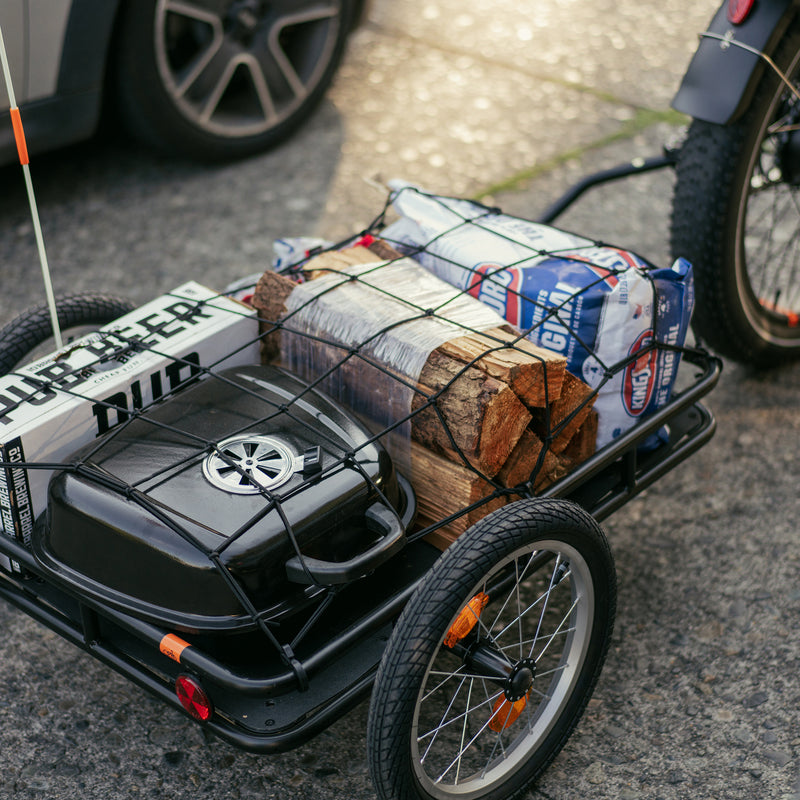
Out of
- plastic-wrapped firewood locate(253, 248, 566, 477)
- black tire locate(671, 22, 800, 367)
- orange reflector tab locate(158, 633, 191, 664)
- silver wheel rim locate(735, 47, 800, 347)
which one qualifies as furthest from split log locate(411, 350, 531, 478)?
silver wheel rim locate(735, 47, 800, 347)

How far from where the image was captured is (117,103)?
3729 mm

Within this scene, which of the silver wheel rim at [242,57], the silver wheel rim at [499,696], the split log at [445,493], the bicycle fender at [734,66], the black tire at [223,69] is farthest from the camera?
the silver wheel rim at [242,57]

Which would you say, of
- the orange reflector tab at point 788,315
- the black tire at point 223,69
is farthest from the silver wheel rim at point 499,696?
the black tire at point 223,69

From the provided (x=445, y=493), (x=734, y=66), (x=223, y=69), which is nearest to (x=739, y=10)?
(x=734, y=66)

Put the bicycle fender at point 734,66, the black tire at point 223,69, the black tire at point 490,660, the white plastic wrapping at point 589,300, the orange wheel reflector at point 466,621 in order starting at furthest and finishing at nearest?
the black tire at point 223,69 < the bicycle fender at point 734,66 < the white plastic wrapping at point 589,300 < the orange wheel reflector at point 466,621 < the black tire at point 490,660

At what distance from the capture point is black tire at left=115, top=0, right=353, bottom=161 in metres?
3.58

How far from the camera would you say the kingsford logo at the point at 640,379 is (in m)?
2.18

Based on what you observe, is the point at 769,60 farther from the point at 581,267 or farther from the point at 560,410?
the point at 560,410

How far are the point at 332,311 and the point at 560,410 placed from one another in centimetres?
49

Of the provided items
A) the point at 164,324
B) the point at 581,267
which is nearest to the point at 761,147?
the point at 581,267

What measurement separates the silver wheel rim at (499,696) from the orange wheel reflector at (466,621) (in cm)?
3

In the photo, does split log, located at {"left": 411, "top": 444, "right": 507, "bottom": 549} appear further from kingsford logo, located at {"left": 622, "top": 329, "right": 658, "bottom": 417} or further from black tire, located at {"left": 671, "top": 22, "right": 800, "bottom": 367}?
black tire, located at {"left": 671, "top": 22, "right": 800, "bottom": 367}

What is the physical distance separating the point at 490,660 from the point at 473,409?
439 mm

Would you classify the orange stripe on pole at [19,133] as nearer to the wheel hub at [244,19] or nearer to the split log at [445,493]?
the split log at [445,493]
